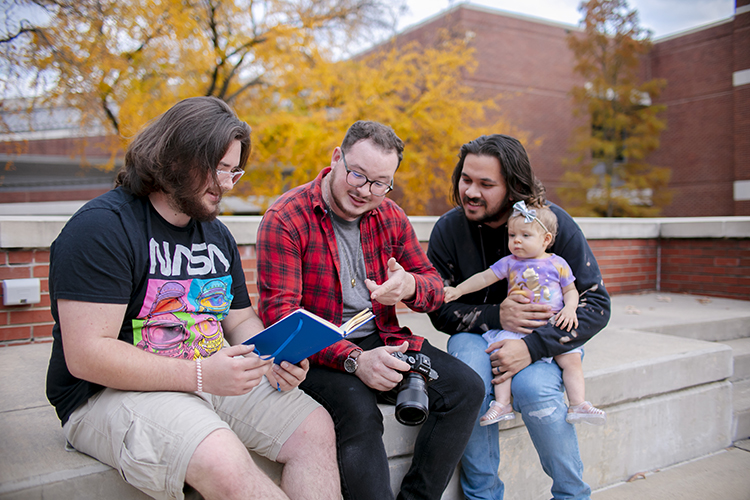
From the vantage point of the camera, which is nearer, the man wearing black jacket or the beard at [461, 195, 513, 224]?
the man wearing black jacket

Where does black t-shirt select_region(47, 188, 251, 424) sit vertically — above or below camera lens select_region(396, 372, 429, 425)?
above

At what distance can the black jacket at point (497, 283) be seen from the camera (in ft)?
7.90

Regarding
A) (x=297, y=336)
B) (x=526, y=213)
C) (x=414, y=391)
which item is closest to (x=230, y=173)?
(x=297, y=336)

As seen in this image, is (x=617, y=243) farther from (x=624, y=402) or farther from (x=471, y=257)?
A: (x=471, y=257)

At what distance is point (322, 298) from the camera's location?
2186 mm

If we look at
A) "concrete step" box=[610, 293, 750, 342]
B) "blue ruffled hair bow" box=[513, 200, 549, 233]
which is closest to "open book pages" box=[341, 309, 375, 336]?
"blue ruffled hair bow" box=[513, 200, 549, 233]

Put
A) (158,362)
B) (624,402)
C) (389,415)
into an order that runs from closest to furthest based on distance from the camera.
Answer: (158,362)
(389,415)
(624,402)

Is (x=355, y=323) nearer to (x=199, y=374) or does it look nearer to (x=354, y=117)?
(x=199, y=374)

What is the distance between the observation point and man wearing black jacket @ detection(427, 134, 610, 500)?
7.21 ft

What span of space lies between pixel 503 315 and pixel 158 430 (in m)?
1.71

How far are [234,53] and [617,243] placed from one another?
22.3 feet

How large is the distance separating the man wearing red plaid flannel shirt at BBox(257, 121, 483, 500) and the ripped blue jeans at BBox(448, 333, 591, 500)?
0.25m

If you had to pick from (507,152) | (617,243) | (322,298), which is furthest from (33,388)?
(617,243)

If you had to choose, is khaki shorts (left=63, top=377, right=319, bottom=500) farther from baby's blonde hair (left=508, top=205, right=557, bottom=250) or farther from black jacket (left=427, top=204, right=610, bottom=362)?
baby's blonde hair (left=508, top=205, right=557, bottom=250)
